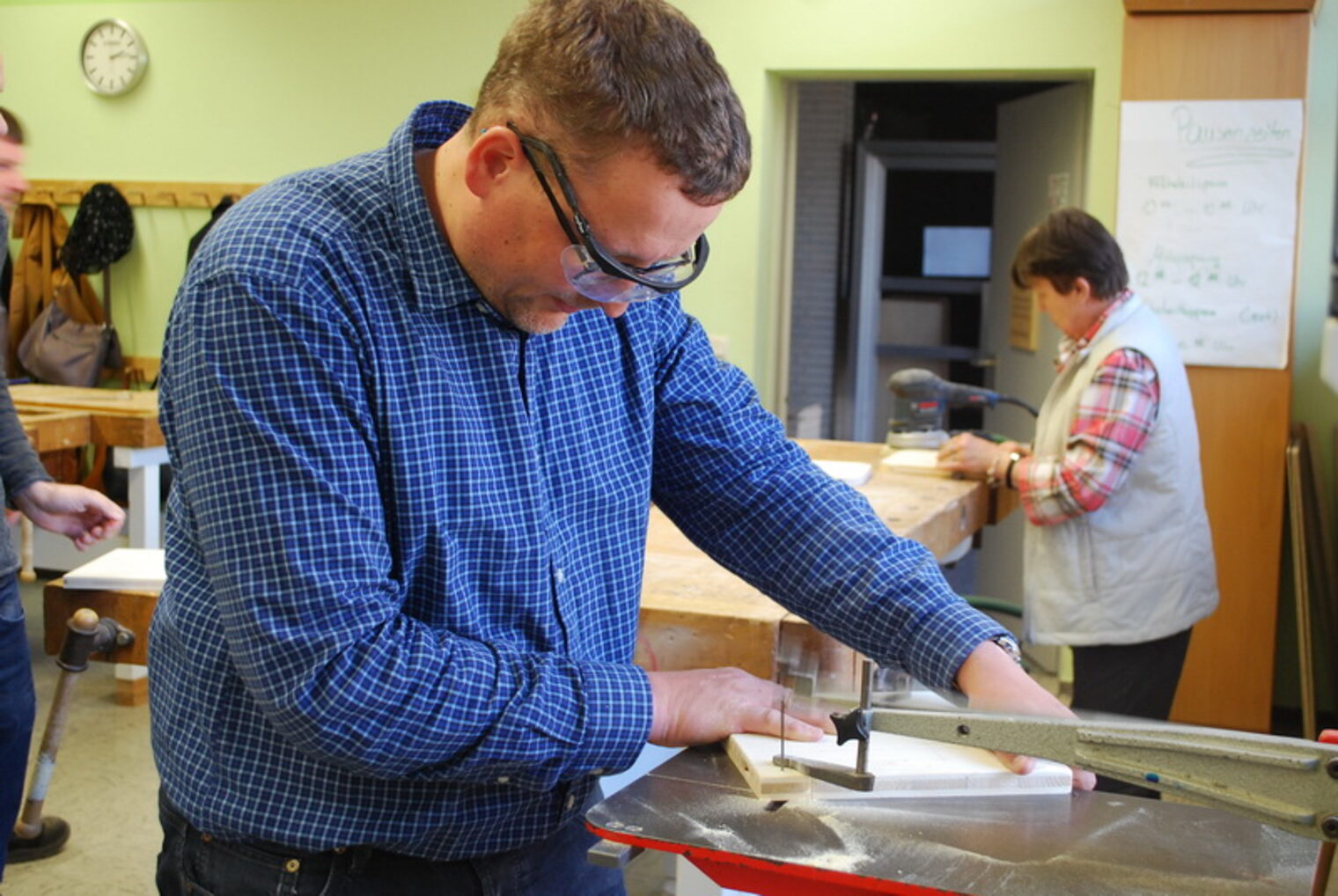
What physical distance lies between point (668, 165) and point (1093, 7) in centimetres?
416

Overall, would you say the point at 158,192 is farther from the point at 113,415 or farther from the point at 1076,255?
the point at 1076,255

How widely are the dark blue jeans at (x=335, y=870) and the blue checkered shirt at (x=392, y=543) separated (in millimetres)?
35

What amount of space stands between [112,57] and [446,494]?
5807mm

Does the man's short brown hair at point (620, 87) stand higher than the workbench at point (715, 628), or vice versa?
the man's short brown hair at point (620, 87)

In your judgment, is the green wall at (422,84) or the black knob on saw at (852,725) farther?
the green wall at (422,84)

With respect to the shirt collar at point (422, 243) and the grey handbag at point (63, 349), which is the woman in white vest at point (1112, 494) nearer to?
the shirt collar at point (422, 243)

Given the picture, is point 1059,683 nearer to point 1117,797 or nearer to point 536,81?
point 1117,797

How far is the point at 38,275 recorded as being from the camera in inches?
252

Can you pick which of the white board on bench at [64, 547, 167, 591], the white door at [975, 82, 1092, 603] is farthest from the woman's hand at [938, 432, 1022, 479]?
the white board on bench at [64, 547, 167, 591]

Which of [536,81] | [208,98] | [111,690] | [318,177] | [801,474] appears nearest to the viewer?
[536,81]

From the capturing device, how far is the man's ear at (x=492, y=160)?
1191 millimetres

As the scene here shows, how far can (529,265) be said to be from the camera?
1.26m

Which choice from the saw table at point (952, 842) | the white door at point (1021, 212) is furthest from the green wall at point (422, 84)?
the saw table at point (952, 842)

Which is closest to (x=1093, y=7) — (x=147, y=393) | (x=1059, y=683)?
(x=1059, y=683)
